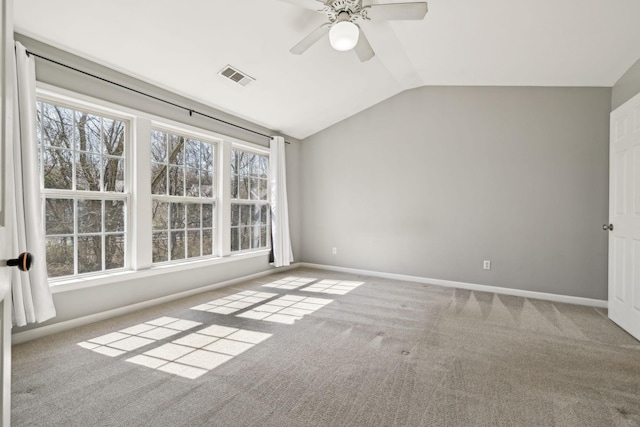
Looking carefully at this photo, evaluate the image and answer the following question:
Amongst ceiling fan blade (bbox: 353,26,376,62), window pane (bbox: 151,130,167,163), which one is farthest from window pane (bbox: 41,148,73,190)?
ceiling fan blade (bbox: 353,26,376,62)

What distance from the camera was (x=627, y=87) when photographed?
3.12m

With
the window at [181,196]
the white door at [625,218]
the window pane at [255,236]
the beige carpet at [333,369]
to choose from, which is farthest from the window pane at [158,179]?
the white door at [625,218]

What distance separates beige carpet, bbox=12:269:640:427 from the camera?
1.67m

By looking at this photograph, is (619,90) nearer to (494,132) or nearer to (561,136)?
(561,136)

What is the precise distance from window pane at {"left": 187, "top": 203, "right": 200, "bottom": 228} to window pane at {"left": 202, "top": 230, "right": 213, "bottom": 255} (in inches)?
6.4

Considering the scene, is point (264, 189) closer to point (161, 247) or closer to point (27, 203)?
point (161, 247)

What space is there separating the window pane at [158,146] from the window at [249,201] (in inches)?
40.5

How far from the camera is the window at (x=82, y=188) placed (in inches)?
105

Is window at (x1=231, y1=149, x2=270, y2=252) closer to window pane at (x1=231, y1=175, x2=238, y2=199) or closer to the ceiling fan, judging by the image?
window pane at (x1=231, y1=175, x2=238, y2=199)

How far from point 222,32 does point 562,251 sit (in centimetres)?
446

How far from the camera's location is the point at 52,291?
2570 millimetres

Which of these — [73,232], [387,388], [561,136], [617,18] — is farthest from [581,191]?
[73,232]

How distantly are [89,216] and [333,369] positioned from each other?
2.61 metres

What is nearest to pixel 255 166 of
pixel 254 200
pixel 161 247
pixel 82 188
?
pixel 254 200
